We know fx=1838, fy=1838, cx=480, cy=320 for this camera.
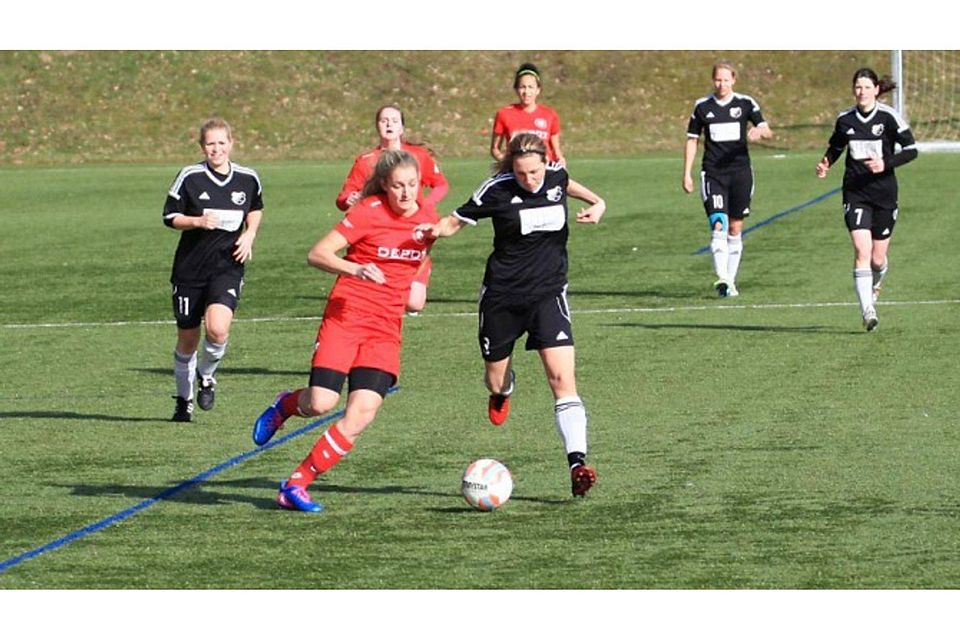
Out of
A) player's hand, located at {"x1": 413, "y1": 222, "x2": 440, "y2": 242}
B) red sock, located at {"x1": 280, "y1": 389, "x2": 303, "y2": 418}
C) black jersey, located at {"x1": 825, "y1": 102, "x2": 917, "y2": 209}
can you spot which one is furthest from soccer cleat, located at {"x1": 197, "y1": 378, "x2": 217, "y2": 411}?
black jersey, located at {"x1": 825, "y1": 102, "x2": 917, "y2": 209}

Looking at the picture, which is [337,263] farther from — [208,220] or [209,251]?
[209,251]

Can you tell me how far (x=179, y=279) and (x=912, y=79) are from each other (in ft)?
114

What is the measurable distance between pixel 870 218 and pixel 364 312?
8.12 metres

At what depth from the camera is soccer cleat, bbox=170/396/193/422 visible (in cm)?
1283

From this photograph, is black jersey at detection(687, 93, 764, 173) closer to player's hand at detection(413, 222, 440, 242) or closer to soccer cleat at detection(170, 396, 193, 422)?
soccer cleat at detection(170, 396, 193, 422)

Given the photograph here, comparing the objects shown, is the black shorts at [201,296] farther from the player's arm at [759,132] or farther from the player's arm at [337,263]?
the player's arm at [759,132]

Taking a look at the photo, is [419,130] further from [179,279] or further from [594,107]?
[179,279]

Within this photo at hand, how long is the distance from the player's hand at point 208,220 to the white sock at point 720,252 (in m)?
7.87

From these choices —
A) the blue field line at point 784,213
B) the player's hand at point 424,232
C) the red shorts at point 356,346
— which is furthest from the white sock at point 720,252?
the red shorts at point 356,346

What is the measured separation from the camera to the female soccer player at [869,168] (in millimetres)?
16406

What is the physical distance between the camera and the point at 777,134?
45.3 meters

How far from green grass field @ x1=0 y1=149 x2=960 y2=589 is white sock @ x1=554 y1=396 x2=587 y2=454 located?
11.8 inches

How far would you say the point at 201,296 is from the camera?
12.8 metres

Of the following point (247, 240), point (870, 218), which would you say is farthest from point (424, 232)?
point (870, 218)
